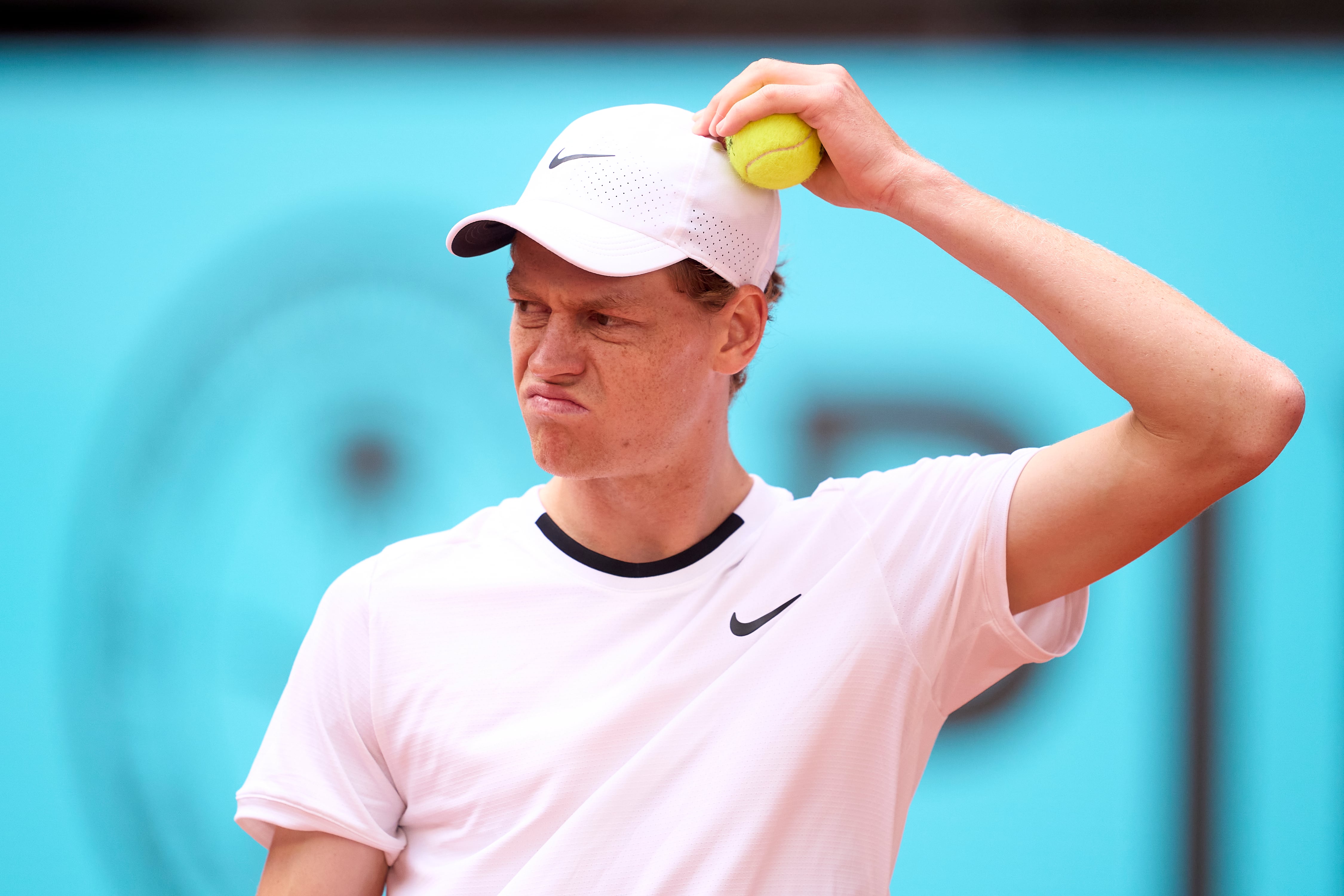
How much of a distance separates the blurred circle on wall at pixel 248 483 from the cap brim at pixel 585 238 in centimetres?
98

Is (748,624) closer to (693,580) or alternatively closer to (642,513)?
(693,580)

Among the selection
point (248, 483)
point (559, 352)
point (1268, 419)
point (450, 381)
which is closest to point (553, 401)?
point (559, 352)

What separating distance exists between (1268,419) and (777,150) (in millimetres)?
572

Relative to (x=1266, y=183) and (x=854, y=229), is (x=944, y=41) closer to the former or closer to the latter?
(x=854, y=229)

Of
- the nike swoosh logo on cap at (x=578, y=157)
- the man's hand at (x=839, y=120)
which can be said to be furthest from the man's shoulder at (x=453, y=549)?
the man's hand at (x=839, y=120)

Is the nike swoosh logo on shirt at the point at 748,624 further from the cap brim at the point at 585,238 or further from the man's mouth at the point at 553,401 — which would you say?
the cap brim at the point at 585,238

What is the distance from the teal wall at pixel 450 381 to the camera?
2.00 m

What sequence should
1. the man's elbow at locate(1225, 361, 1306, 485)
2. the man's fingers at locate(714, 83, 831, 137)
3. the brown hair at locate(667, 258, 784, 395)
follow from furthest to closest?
the brown hair at locate(667, 258, 784, 395) < the man's fingers at locate(714, 83, 831, 137) < the man's elbow at locate(1225, 361, 1306, 485)

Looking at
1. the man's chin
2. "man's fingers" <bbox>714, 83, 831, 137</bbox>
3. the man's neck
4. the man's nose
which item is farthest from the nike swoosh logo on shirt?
"man's fingers" <bbox>714, 83, 831, 137</bbox>

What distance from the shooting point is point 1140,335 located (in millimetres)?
981

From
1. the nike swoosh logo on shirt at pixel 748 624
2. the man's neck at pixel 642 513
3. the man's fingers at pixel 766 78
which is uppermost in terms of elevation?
the man's fingers at pixel 766 78

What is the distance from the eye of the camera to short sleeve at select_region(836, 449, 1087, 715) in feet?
3.71

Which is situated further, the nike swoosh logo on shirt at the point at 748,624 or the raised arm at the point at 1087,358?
the nike swoosh logo on shirt at the point at 748,624

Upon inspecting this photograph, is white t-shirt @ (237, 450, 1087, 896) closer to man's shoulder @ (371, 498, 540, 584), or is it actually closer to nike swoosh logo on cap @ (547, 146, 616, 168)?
man's shoulder @ (371, 498, 540, 584)
